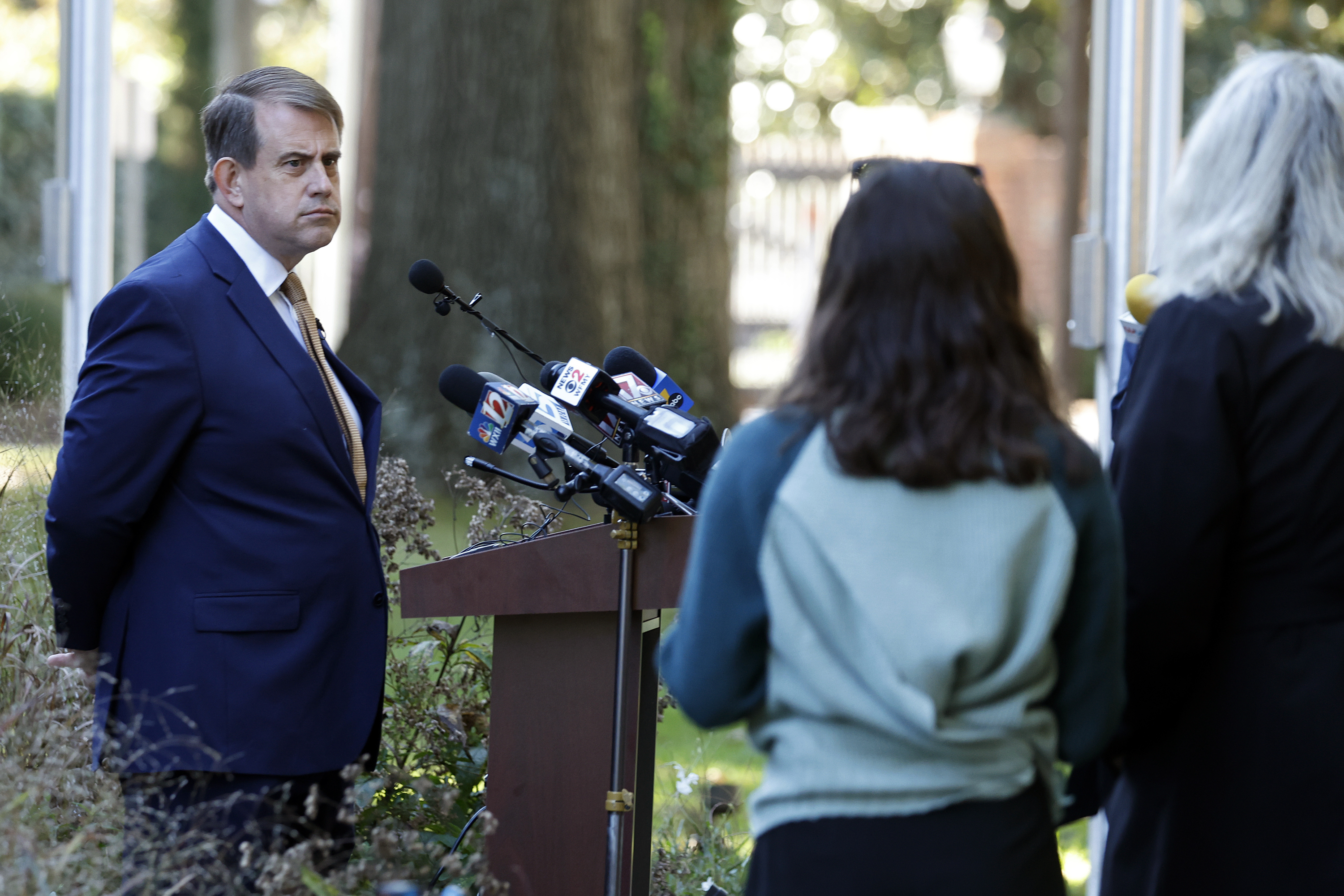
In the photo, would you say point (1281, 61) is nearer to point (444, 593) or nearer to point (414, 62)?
point (444, 593)

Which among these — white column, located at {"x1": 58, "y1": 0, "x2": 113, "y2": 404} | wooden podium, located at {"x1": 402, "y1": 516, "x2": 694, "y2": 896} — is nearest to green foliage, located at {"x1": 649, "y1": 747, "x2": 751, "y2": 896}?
wooden podium, located at {"x1": 402, "y1": 516, "x2": 694, "y2": 896}

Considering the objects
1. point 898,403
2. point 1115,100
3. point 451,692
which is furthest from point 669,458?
point 1115,100

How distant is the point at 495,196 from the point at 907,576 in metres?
6.40

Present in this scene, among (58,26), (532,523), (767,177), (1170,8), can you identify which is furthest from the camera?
(767,177)

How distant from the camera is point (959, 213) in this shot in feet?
6.23

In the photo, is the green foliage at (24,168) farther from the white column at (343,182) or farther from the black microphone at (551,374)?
the black microphone at (551,374)

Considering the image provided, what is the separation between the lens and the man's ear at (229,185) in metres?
2.95

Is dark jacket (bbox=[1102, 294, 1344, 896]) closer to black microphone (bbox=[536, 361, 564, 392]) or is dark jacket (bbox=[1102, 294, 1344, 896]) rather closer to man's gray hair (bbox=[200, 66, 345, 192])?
black microphone (bbox=[536, 361, 564, 392])

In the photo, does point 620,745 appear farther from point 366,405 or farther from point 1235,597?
point 1235,597

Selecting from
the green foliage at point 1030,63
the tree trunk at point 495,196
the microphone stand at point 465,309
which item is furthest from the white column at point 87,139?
the green foliage at point 1030,63

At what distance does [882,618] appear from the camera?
5.90 feet

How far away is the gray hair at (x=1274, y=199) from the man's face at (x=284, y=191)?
1728 mm

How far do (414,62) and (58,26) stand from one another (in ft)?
8.48

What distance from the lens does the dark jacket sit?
207 cm
